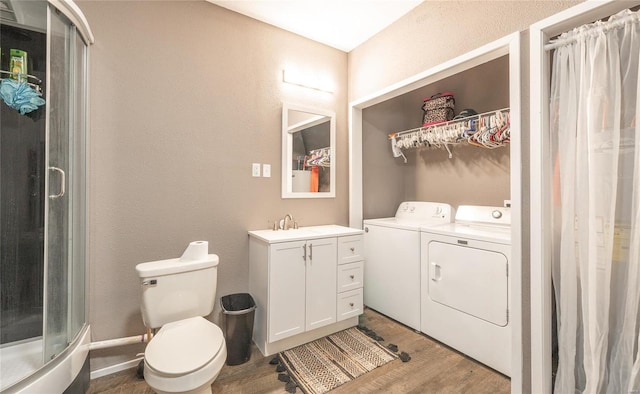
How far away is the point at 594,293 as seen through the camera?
131 centimetres

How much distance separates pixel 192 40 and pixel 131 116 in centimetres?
73

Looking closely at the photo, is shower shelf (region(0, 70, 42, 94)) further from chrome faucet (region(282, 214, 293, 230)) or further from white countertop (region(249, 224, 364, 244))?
chrome faucet (region(282, 214, 293, 230))

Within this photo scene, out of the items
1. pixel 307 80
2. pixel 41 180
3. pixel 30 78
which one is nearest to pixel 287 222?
pixel 307 80

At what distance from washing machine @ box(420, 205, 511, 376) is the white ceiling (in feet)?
5.85

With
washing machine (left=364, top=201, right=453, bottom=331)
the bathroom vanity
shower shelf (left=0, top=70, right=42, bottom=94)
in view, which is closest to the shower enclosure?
shower shelf (left=0, top=70, right=42, bottom=94)

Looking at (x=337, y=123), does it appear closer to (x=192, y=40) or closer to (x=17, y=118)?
(x=192, y=40)

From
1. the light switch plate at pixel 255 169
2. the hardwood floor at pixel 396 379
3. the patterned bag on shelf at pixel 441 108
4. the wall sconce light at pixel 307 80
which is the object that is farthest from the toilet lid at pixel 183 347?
the patterned bag on shelf at pixel 441 108

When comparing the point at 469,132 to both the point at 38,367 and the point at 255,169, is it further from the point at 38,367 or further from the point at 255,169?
the point at 38,367

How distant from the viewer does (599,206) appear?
4.31ft

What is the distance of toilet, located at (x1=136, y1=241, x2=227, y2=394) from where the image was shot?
126 cm

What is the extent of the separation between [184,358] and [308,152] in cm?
183

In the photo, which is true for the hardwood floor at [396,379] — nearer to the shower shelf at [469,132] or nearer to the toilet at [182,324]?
the toilet at [182,324]

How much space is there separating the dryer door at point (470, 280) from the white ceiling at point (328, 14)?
1.89 m

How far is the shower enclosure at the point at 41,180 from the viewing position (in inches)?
57.1
